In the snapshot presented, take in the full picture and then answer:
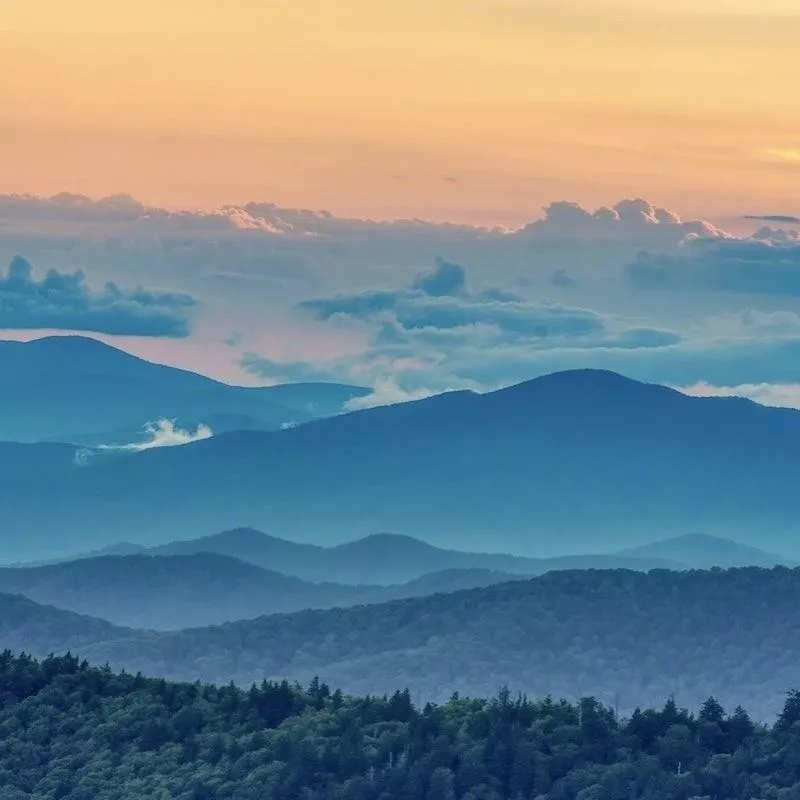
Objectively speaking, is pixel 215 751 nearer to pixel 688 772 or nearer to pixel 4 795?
pixel 4 795

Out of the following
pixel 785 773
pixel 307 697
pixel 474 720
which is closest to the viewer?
pixel 785 773

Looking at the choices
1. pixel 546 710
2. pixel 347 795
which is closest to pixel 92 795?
pixel 347 795

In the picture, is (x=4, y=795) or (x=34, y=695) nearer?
(x=4, y=795)

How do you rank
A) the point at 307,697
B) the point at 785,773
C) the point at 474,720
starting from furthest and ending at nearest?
the point at 307,697
the point at 474,720
the point at 785,773

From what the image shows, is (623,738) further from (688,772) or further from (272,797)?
(272,797)

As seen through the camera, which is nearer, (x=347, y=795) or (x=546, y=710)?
(x=347, y=795)

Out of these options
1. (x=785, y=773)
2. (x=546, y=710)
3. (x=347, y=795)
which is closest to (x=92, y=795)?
(x=347, y=795)
